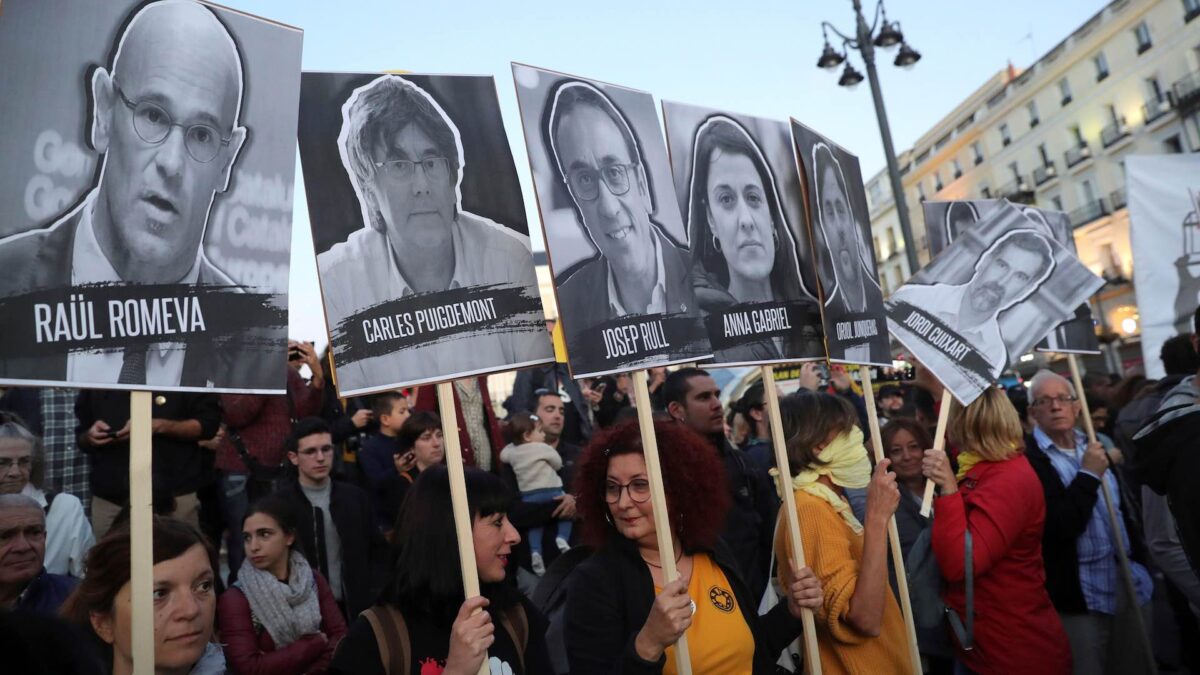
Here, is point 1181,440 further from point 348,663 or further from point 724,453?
point 348,663

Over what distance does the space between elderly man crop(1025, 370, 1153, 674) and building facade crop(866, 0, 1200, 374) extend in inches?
1161

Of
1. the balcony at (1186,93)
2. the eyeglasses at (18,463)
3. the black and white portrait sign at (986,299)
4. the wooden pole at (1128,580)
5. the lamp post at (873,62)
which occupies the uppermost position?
the balcony at (1186,93)

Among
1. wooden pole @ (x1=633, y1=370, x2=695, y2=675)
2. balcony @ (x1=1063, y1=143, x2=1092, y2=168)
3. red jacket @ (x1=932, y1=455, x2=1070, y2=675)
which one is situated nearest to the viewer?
wooden pole @ (x1=633, y1=370, x2=695, y2=675)

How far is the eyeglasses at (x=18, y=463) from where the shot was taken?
12.8 ft

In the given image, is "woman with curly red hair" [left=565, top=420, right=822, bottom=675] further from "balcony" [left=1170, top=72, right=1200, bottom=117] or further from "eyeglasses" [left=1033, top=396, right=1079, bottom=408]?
"balcony" [left=1170, top=72, right=1200, bottom=117]

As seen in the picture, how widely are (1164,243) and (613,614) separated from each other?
22.2ft

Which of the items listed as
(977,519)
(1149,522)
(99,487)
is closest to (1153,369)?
(1149,522)

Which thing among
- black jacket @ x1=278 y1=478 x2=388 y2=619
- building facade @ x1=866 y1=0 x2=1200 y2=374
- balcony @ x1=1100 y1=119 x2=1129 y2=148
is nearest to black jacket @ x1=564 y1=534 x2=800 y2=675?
black jacket @ x1=278 y1=478 x2=388 y2=619

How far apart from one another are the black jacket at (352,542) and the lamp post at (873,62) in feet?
26.3

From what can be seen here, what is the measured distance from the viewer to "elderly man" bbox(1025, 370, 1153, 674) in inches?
172

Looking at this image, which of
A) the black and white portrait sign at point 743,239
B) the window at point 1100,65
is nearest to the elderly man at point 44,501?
the black and white portrait sign at point 743,239

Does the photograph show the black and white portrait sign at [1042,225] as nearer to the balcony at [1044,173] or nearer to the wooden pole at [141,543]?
the wooden pole at [141,543]

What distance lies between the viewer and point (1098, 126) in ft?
138

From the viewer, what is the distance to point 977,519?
407cm
